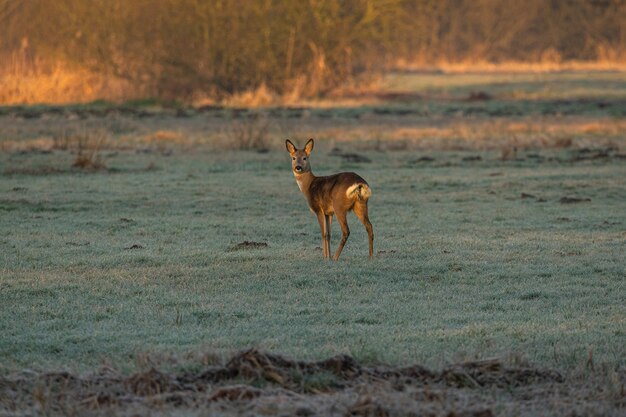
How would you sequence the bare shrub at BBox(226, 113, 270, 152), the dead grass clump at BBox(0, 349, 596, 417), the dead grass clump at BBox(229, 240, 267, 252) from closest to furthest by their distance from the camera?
1. the dead grass clump at BBox(0, 349, 596, 417)
2. the dead grass clump at BBox(229, 240, 267, 252)
3. the bare shrub at BBox(226, 113, 270, 152)

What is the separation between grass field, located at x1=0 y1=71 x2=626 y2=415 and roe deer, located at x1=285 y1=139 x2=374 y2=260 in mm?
379

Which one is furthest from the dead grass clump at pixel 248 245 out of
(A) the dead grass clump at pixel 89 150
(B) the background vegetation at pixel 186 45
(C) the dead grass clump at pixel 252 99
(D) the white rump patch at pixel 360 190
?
(C) the dead grass clump at pixel 252 99

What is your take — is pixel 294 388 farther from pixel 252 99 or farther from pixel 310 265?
pixel 252 99

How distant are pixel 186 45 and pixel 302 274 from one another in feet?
92.9

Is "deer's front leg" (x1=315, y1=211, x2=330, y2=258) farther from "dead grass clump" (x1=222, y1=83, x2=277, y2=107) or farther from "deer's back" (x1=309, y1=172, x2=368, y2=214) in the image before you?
"dead grass clump" (x1=222, y1=83, x2=277, y2=107)

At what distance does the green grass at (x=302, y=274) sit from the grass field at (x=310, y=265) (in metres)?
0.03

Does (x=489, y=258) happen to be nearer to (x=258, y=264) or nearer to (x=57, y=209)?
(x=258, y=264)

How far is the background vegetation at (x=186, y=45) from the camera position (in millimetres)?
37188

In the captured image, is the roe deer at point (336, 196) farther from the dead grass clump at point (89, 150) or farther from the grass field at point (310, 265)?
the dead grass clump at point (89, 150)

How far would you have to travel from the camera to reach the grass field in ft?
25.8

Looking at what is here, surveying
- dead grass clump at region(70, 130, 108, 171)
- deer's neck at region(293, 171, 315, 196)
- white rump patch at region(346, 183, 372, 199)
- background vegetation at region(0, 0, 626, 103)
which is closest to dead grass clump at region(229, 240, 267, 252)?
deer's neck at region(293, 171, 315, 196)


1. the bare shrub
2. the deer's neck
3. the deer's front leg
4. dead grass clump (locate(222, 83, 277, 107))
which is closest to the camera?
the deer's front leg

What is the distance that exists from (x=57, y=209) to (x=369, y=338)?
8445mm

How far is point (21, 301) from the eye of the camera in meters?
9.46
